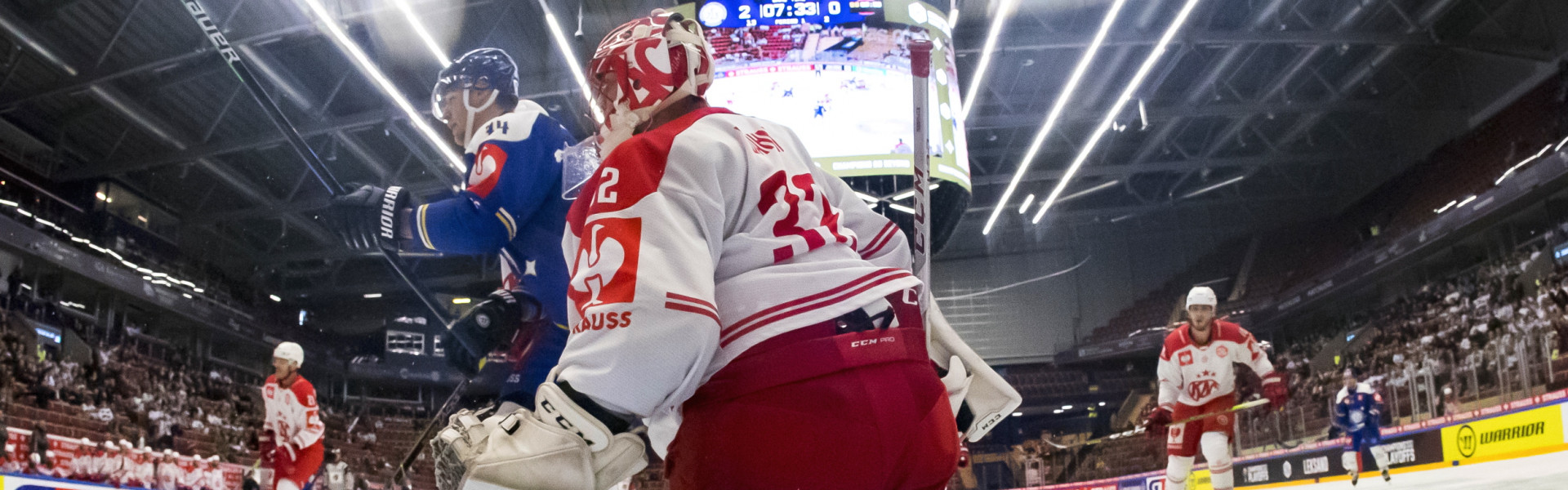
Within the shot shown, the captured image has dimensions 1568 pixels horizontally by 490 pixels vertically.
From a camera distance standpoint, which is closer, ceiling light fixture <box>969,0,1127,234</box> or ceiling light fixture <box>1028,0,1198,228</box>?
ceiling light fixture <box>969,0,1127,234</box>

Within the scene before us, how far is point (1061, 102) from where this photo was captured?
15484 millimetres

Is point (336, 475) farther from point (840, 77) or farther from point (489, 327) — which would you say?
point (489, 327)

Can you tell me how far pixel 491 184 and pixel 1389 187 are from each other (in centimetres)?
2136

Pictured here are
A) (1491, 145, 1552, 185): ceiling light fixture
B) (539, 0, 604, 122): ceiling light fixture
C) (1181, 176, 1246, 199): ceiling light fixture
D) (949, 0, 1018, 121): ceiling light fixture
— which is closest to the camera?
(539, 0, 604, 122): ceiling light fixture

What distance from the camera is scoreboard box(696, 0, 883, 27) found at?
713 cm

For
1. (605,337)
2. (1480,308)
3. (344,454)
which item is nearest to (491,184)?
(605,337)

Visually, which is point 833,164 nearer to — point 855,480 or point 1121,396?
point 855,480

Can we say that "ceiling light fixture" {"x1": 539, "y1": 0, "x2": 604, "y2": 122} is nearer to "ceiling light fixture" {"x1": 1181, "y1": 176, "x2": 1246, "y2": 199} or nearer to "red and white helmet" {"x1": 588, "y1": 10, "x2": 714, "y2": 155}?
"red and white helmet" {"x1": 588, "y1": 10, "x2": 714, "y2": 155}

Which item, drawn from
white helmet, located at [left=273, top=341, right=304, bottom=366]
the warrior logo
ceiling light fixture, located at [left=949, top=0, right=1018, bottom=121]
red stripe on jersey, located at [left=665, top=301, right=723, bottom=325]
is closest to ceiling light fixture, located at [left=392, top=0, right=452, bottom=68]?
white helmet, located at [left=273, top=341, right=304, bottom=366]

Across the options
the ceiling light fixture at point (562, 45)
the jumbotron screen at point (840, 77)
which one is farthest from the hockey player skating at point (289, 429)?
the ceiling light fixture at point (562, 45)

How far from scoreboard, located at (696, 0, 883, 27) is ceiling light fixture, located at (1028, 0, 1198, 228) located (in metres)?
7.19

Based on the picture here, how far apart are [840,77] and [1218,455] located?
3414 millimetres

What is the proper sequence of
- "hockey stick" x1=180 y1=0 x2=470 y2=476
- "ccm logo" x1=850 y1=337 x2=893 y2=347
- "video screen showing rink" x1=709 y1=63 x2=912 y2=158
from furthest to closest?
"video screen showing rink" x1=709 y1=63 x2=912 y2=158
"hockey stick" x1=180 y1=0 x2=470 y2=476
"ccm logo" x1=850 y1=337 x2=893 y2=347

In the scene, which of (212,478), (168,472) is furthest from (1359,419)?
(212,478)
